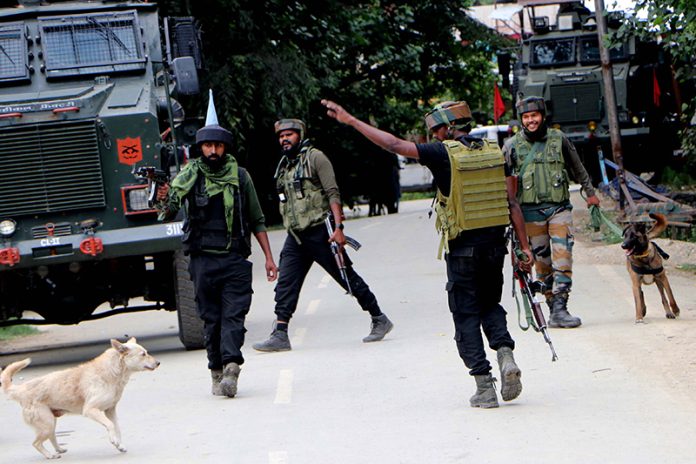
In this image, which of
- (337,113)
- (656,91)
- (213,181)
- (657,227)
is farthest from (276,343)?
(656,91)

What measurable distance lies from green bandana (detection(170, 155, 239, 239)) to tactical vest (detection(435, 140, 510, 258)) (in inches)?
73.1

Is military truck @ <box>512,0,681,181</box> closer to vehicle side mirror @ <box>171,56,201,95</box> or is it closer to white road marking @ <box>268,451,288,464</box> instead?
vehicle side mirror @ <box>171,56,201,95</box>

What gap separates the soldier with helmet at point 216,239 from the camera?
9.55 m

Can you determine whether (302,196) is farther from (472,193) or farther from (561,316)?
(472,193)

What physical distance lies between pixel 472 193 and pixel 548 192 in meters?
3.57

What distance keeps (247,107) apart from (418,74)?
1662cm

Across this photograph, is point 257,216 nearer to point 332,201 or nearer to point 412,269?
point 332,201

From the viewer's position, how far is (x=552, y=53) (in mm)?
29859

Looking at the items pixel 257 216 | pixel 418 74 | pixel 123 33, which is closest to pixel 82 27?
pixel 123 33

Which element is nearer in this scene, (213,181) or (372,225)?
(213,181)

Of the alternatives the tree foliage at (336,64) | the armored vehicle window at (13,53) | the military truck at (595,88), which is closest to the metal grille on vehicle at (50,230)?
the armored vehicle window at (13,53)

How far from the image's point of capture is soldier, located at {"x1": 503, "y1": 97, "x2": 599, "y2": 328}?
38.7 feet

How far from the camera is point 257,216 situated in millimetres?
9977

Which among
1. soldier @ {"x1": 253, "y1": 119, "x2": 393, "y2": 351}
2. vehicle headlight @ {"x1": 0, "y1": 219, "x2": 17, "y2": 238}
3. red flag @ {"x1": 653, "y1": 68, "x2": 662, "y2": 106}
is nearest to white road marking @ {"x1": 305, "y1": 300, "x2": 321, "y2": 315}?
soldier @ {"x1": 253, "y1": 119, "x2": 393, "y2": 351}
